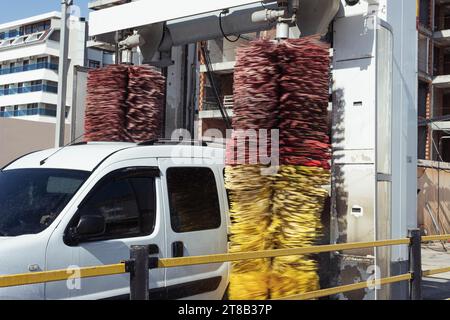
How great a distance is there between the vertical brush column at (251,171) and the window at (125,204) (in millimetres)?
744

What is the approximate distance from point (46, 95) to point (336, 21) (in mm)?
68353

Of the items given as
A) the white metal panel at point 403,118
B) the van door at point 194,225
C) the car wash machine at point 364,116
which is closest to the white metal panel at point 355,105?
the car wash machine at point 364,116

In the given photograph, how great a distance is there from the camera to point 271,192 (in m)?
4.79

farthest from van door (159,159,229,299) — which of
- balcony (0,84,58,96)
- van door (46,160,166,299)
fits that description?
balcony (0,84,58,96)

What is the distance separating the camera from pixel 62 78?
10.6 meters

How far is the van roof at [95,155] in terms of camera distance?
179 inches

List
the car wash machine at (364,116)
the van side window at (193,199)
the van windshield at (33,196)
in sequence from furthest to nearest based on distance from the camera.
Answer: the car wash machine at (364,116), the van side window at (193,199), the van windshield at (33,196)

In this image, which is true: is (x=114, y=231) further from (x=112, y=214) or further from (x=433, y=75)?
(x=433, y=75)

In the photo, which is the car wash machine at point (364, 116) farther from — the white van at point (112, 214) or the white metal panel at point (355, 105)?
the white van at point (112, 214)

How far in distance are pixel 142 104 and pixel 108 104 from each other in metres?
0.39

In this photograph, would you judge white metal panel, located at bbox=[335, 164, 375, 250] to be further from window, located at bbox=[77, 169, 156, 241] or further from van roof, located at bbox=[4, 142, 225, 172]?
window, located at bbox=[77, 169, 156, 241]

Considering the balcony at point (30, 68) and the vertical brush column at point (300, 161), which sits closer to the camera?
the vertical brush column at point (300, 161)

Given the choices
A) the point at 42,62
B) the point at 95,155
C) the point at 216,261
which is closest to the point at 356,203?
the point at 216,261
